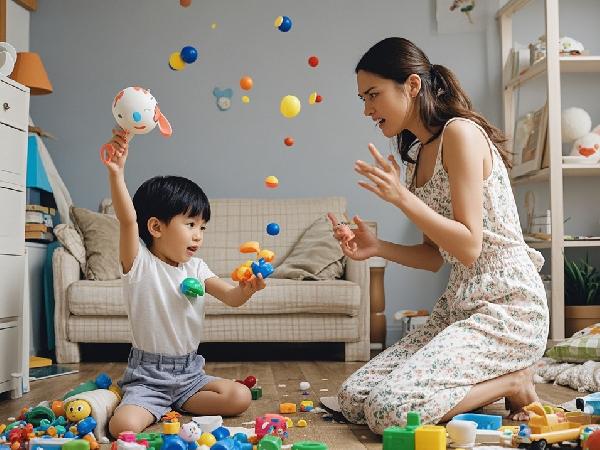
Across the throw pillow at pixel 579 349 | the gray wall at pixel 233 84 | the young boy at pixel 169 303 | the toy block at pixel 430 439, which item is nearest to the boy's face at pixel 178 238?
the young boy at pixel 169 303

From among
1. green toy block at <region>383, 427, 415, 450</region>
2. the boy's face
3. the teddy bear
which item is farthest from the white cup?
the teddy bear

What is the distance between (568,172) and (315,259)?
4.69 ft

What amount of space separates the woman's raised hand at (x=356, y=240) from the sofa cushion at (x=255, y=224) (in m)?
1.90

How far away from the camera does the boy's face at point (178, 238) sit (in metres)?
2.11

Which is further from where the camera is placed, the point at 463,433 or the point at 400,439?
the point at 463,433

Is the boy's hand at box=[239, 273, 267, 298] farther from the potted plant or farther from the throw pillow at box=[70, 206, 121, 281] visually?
the potted plant

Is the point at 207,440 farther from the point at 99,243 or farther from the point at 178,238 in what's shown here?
the point at 99,243

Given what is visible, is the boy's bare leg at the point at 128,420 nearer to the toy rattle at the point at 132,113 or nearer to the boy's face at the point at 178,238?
the boy's face at the point at 178,238

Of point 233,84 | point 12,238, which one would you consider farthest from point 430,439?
point 233,84

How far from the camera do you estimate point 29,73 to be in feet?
12.3

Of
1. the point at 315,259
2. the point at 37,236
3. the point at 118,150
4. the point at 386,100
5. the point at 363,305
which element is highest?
the point at 386,100

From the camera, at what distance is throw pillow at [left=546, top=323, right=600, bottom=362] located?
2.94m

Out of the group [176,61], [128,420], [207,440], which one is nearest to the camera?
[207,440]

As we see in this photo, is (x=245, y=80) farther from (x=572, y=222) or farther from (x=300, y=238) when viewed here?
(x=572, y=222)
